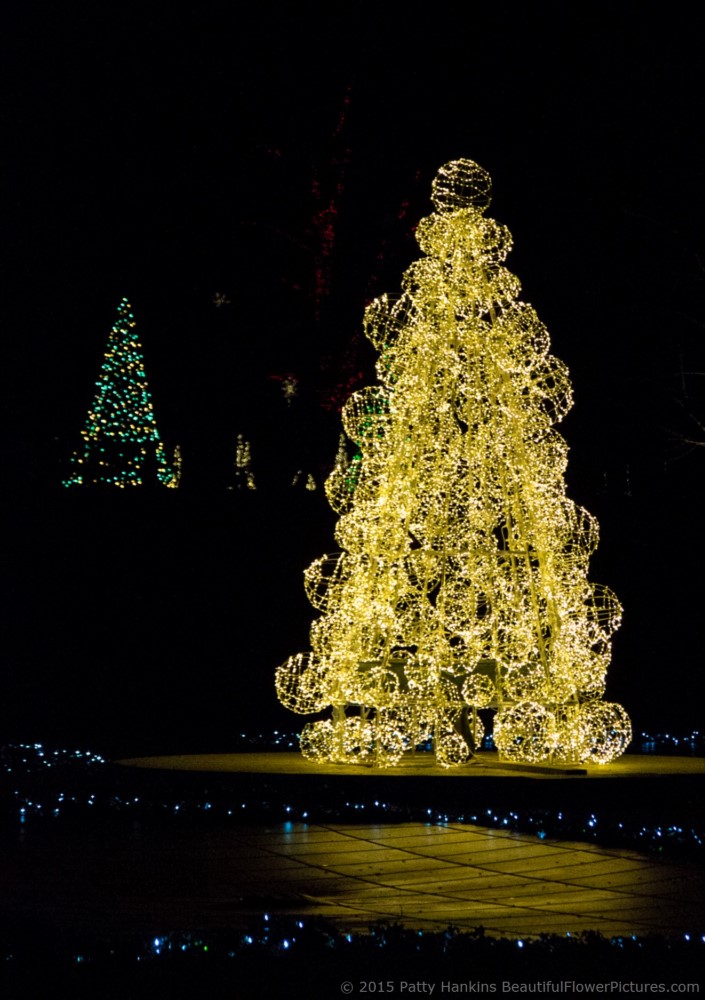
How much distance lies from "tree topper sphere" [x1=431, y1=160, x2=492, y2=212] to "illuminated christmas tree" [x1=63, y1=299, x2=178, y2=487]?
23.7 ft

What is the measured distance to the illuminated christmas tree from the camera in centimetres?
1841

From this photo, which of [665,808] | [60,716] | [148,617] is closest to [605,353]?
→ [148,617]

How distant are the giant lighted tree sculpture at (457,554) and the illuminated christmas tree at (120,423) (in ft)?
23.1

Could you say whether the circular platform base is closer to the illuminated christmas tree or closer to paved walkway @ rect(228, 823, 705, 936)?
paved walkway @ rect(228, 823, 705, 936)

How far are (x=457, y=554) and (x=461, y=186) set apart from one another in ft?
11.6

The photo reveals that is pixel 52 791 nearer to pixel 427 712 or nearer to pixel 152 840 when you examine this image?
pixel 152 840

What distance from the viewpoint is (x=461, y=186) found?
1241 cm

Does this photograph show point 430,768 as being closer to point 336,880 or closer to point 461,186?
point 336,880

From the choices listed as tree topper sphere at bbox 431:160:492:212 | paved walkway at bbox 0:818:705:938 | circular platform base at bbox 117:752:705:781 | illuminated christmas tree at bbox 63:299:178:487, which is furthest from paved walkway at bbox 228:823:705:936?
illuminated christmas tree at bbox 63:299:178:487

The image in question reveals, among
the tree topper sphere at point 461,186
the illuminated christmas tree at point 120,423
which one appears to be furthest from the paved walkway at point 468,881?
the illuminated christmas tree at point 120,423

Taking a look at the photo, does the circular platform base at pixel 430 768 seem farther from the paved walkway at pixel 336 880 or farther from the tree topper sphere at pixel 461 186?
the tree topper sphere at pixel 461 186

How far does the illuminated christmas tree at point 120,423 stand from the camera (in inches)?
725

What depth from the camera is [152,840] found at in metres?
8.90

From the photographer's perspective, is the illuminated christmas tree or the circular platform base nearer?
the circular platform base
